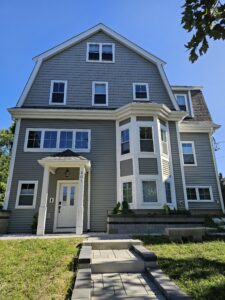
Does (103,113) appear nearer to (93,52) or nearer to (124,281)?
(93,52)

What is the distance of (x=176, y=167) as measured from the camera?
11.1m

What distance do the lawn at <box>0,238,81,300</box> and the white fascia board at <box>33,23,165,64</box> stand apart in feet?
35.8

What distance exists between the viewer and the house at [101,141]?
9984 millimetres

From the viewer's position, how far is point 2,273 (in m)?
3.79

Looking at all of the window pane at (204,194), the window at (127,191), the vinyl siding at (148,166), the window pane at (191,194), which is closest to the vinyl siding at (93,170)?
the window at (127,191)

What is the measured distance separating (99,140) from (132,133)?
1.84 m

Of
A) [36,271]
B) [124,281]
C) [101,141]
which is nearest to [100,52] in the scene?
[101,141]

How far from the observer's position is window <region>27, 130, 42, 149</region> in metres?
10.9

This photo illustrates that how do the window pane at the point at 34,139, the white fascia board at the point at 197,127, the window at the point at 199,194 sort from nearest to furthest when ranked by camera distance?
the window pane at the point at 34,139
the window at the point at 199,194
the white fascia board at the point at 197,127

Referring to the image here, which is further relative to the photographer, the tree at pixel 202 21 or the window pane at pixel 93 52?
the window pane at pixel 93 52

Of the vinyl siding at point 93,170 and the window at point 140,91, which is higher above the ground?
the window at point 140,91

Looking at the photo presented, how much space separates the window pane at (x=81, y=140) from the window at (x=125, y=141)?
6.29 feet

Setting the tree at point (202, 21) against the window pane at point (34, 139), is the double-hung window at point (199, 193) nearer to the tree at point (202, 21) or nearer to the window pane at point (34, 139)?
the window pane at point (34, 139)

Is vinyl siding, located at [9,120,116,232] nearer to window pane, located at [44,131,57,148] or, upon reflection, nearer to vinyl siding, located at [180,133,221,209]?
window pane, located at [44,131,57,148]
